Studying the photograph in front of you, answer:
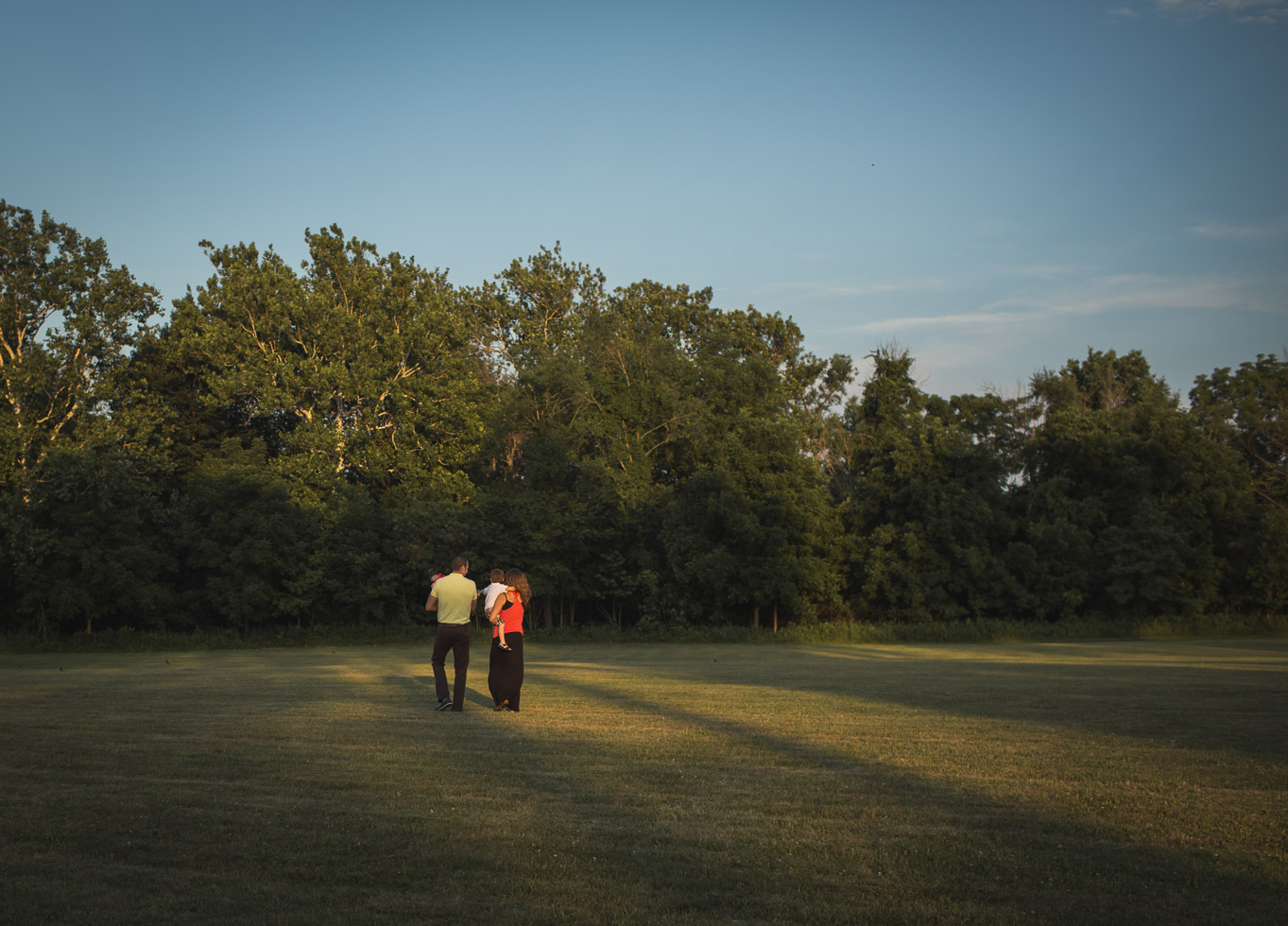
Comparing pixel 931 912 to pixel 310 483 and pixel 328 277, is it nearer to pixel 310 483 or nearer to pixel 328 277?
pixel 310 483

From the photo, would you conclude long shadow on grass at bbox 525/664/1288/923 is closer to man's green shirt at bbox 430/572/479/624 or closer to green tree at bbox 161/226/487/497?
man's green shirt at bbox 430/572/479/624

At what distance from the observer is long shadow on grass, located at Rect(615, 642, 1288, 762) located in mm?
10820

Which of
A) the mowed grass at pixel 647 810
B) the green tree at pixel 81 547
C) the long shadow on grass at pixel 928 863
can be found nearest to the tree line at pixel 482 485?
the green tree at pixel 81 547

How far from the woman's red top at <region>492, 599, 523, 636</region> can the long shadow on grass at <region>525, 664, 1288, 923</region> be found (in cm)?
554

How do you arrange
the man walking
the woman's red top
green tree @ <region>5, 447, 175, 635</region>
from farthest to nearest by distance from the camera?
green tree @ <region>5, 447, 175, 635</region>, the woman's red top, the man walking

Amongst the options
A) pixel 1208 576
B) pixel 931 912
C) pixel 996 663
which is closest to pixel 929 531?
pixel 1208 576

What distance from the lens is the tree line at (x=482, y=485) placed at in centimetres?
3941

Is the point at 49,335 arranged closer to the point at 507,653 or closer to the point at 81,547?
the point at 81,547

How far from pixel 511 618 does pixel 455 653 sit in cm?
93

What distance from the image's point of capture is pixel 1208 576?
4253 centimetres

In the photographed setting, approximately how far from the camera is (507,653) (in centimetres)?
1304

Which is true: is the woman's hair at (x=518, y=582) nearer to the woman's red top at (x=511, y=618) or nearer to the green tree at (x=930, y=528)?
the woman's red top at (x=511, y=618)

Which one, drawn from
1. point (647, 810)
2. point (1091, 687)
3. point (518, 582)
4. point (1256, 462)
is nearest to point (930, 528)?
point (1256, 462)

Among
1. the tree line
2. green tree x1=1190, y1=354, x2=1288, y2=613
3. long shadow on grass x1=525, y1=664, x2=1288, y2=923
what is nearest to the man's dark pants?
long shadow on grass x1=525, y1=664, x2=1288, y2=923
